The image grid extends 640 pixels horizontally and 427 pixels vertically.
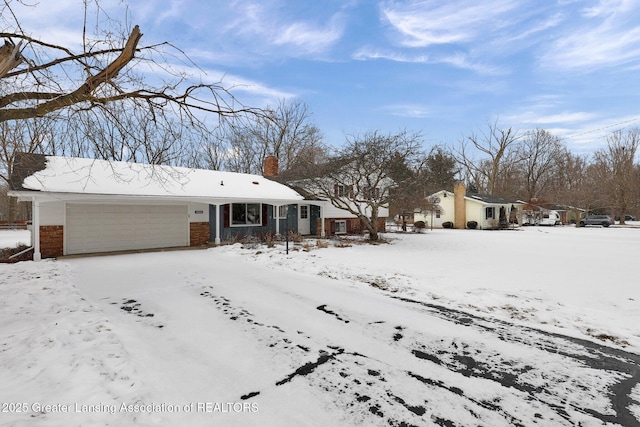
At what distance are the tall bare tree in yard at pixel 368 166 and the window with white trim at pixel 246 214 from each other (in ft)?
11.4

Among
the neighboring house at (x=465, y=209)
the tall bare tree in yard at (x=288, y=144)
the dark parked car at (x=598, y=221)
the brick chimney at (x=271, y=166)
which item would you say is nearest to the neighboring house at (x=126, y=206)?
the brick chimney at (x=271, y=166)

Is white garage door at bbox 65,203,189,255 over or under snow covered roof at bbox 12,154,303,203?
under

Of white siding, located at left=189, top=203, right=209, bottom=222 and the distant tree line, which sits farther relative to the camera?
white siding, located at left=189, top=203, right=209, bottom=222

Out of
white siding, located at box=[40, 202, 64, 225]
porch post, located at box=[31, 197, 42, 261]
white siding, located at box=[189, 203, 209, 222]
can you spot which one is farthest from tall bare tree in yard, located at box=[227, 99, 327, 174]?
porch post, located at box=[31, 197, 42, 261]

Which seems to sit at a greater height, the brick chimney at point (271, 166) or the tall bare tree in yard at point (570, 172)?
the tall bare tree in yard at point (570, 172)

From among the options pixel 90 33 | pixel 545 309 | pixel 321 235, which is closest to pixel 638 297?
pixel 545 309

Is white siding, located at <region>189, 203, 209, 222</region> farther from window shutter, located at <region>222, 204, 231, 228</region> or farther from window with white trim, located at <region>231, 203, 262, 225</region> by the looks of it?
window with white trim, located at <region>231, 203, 262, 225</region>

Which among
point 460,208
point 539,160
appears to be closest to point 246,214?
point 460,208

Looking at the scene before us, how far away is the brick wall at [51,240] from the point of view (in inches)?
408

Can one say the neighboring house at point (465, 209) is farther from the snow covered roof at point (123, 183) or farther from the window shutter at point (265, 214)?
the snow covered roof at point (123, 183)

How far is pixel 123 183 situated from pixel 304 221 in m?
9.63

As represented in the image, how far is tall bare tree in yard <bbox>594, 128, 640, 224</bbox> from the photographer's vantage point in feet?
106

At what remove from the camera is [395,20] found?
9172 mm

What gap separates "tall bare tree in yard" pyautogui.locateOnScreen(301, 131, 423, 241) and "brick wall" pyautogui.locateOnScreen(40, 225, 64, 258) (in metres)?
10.9
